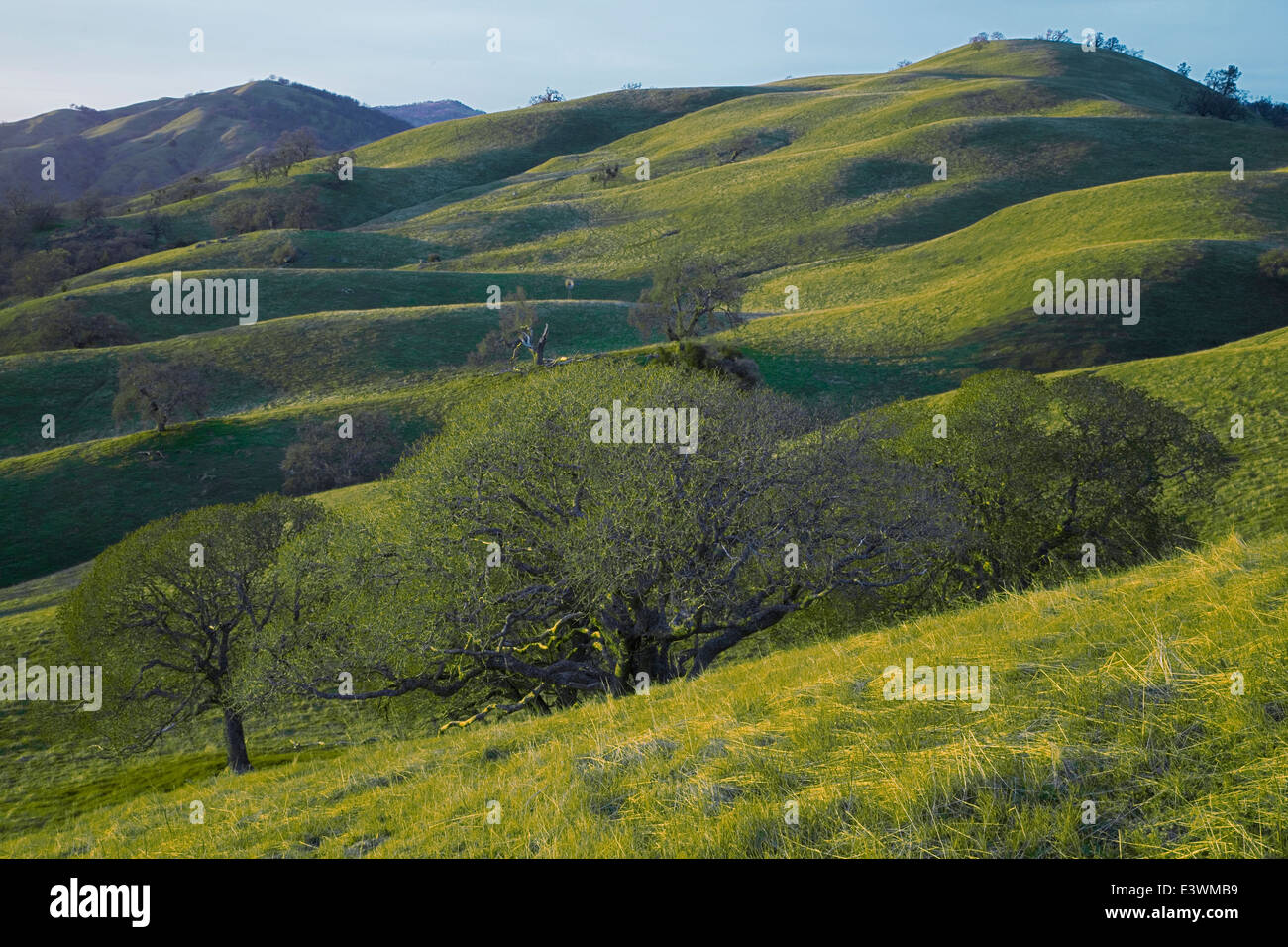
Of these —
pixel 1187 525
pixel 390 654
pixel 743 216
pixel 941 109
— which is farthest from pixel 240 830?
pixel 941 109

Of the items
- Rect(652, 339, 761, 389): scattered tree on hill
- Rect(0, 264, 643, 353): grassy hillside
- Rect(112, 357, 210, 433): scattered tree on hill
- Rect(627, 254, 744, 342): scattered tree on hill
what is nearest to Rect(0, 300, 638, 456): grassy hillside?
Rect(627, 254, 744, 342): scattered tree on hill

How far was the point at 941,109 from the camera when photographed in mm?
162500

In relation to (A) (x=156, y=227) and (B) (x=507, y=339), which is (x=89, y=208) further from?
(B) (x=507, y=339)

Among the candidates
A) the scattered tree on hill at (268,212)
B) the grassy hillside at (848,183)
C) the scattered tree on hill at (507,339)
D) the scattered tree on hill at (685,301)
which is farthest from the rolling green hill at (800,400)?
the scattered tree on hill at (685,301)

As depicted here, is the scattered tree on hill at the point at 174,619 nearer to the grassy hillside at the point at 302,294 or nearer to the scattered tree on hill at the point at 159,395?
the scattered tree on hill at the point at 159,395

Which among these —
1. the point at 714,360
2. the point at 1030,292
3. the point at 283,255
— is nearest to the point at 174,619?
the point at 714,360

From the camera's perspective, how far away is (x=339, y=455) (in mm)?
65750

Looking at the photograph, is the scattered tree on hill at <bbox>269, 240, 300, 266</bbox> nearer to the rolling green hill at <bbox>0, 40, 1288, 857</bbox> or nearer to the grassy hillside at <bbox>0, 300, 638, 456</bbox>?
the rolling green hill at <bbox>0, 40, 1288, 857</bbox>

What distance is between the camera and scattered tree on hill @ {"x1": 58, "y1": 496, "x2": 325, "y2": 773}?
30.3 m

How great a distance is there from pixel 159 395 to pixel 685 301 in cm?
5078

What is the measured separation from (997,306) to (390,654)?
244 feet
